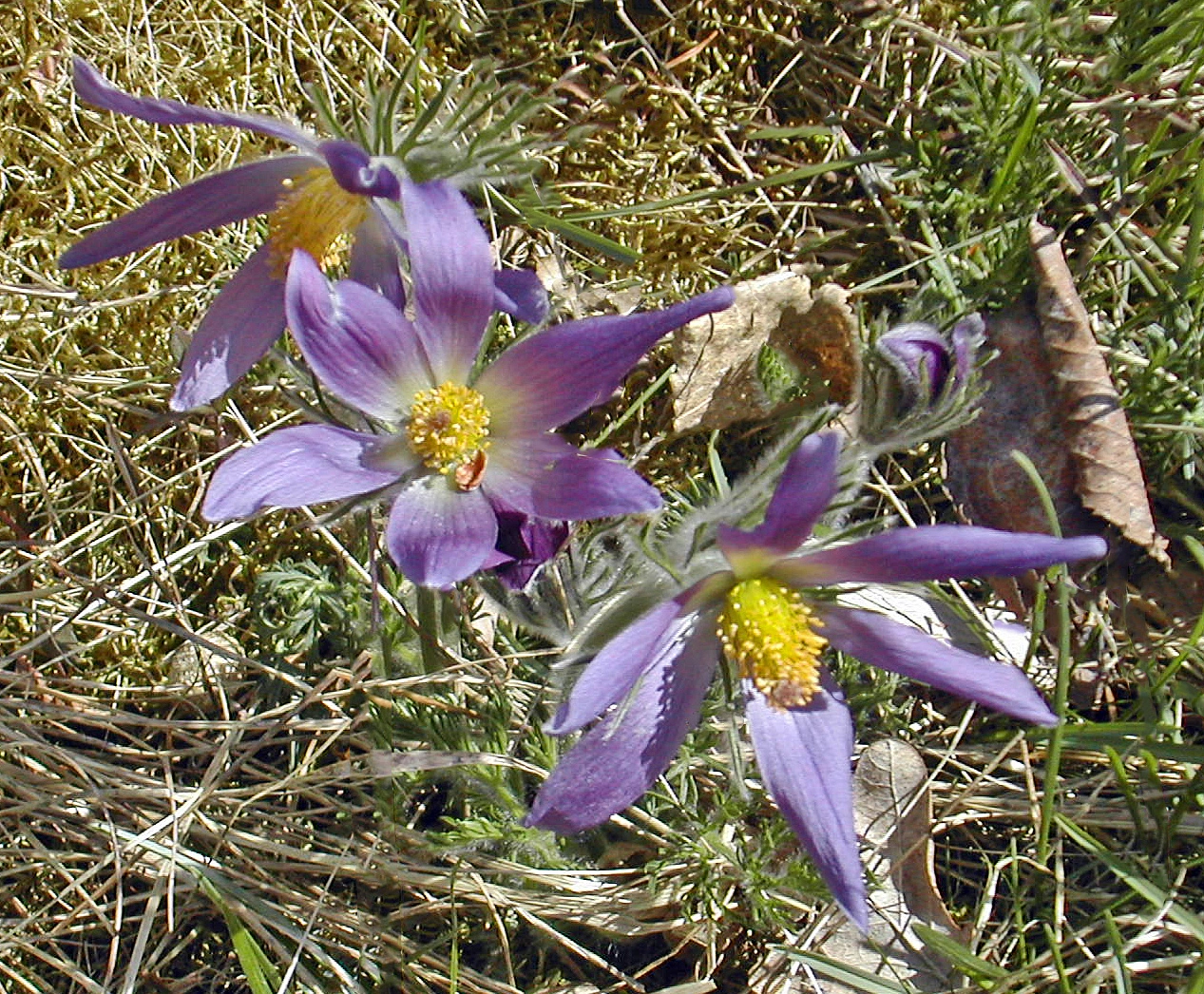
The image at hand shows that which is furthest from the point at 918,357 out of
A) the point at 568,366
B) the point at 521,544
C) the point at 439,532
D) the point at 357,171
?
the point at 357,171

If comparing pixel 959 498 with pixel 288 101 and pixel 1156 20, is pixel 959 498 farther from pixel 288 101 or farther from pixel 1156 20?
pixel 288 101

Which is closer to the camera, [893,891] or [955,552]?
[955,552]

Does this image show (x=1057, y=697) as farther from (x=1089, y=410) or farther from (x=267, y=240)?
(x=267, y=240)

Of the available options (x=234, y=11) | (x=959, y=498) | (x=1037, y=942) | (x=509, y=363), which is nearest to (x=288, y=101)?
(x=234, y=11)

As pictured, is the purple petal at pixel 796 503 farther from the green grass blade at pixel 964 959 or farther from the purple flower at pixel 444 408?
the green grass blade at pixel 964 959

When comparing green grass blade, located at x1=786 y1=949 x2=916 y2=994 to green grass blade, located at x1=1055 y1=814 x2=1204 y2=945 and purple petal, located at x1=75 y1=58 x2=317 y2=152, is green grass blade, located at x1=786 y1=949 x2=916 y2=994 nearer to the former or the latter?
green grass blade, located at x1=1055 y1=814 x2=1204 y2=945

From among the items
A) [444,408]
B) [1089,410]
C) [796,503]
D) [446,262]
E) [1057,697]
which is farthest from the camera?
[1089,410]

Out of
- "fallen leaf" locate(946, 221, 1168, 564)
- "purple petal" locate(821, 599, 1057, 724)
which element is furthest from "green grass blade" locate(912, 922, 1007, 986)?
"fallen leaf" locate(946, 221, 1168, 564)

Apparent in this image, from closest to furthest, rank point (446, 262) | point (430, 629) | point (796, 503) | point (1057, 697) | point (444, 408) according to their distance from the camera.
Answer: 1. point (796, 503)
2. point (446, 262)
3. point (444, 408)
4. point (430, 629)
5. point (1057, 697)
